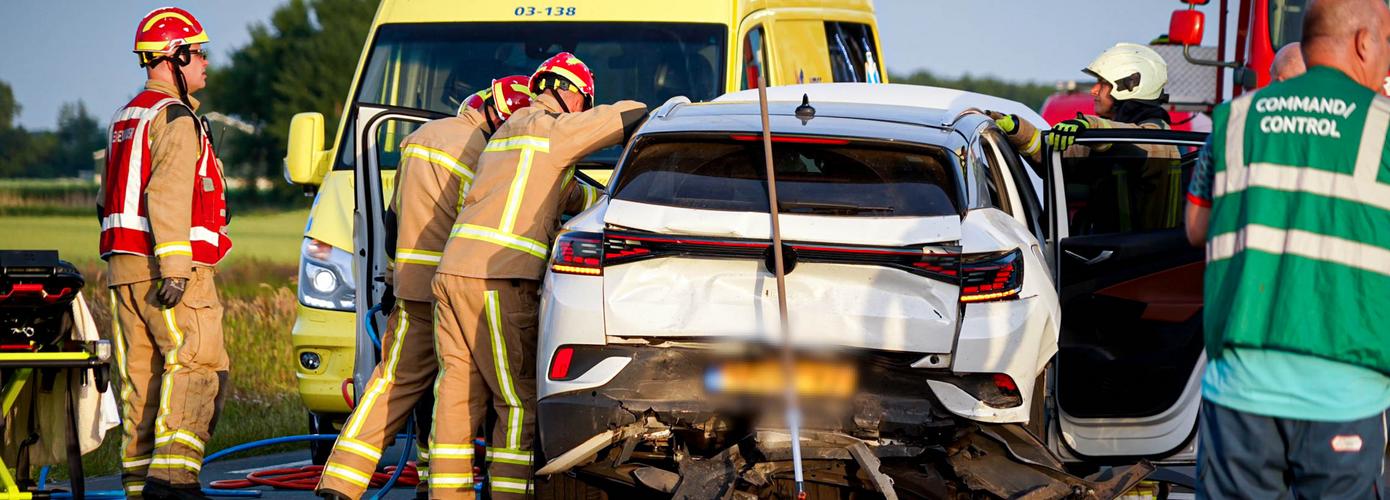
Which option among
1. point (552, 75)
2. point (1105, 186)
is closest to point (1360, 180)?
point (1105, 186)

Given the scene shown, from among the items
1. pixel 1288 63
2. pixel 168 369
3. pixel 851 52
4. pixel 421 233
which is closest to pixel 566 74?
pixel 421 233

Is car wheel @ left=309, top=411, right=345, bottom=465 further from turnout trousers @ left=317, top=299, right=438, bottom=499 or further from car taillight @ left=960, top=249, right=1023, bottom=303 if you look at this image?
car taillight @ left=960, top=249, right=1023, bottom=303

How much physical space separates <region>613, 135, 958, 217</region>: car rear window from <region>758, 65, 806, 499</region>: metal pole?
18 cm


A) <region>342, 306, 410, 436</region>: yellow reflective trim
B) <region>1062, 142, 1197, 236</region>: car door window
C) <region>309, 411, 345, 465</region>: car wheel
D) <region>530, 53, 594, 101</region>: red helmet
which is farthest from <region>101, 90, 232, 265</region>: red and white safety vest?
<region>1062, 142, 1197, 236</region>: car door window

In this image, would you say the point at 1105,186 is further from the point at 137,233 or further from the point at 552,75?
the point at 137,233

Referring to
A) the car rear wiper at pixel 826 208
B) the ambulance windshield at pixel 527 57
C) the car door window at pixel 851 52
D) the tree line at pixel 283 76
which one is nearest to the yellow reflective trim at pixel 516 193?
the car rear wiper at pixel 826 208

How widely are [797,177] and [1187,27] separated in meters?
6.51

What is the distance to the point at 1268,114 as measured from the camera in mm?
4293

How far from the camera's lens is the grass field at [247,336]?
1064 cm

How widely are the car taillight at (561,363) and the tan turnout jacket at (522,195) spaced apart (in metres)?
0.87

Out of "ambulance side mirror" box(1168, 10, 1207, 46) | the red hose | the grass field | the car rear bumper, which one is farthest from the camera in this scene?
"ambulance side mirror" box(1168, 10, 1207, 46)

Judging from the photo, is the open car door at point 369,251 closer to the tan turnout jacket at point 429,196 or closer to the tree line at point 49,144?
the tan turnout jacket at point 429,196

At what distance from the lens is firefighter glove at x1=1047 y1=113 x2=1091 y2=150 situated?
267 inches

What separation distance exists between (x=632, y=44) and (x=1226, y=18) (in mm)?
5202
